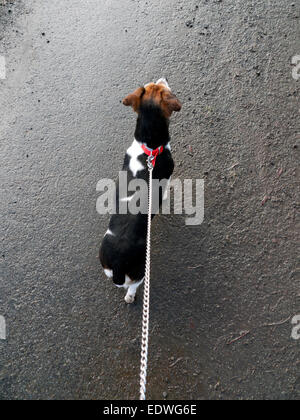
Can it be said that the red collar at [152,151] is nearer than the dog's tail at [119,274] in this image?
No

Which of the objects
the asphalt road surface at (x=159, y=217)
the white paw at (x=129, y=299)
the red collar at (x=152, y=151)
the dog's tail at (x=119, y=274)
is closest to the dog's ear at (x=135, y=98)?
the red collar at (x=152, y=151)

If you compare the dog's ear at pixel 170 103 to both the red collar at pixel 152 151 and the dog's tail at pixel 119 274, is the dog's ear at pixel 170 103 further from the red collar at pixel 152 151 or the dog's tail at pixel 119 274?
the dog's tail at pixel 119 274

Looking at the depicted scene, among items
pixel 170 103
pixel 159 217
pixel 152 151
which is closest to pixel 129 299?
pixel 159 217

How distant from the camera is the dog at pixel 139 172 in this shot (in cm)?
261

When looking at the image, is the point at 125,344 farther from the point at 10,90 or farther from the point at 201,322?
the point at 10,90

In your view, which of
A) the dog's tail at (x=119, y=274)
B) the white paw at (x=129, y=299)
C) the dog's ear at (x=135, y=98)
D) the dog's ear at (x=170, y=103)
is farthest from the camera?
the white paw at (x=129, y=299)

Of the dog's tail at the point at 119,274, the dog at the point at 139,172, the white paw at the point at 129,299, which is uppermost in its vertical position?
the dog at the point at 139,172

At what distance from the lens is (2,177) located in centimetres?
381

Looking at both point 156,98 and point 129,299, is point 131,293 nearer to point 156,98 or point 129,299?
point 129,299

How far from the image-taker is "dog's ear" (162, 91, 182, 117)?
276cm

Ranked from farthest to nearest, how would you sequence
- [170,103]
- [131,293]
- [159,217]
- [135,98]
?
[159,217], [131,293], [135,98], [170,103]

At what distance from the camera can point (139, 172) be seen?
2871 millimetres

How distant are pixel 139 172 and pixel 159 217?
2.46 feet
